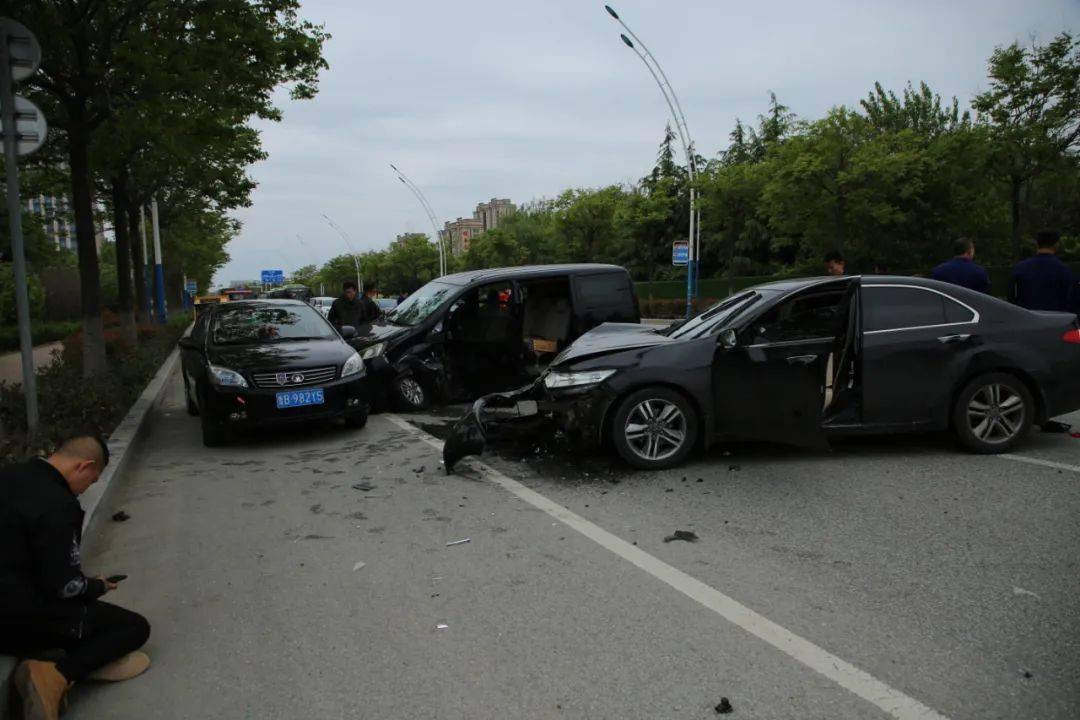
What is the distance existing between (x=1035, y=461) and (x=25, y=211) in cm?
2516

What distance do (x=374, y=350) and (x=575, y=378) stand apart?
404cm

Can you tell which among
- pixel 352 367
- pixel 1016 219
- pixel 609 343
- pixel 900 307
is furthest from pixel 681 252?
pixel 609 343

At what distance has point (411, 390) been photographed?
9.64 metres

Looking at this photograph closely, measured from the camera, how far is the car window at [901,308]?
6.40 meters

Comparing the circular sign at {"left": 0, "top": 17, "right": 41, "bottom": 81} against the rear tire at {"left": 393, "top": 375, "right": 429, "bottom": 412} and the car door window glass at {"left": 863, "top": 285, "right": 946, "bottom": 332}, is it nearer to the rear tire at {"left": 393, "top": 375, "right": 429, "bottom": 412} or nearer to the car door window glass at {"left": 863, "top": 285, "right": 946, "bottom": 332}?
the rear tire at {"left": 393, "top": 375, "right": 429, "bottom": 412}

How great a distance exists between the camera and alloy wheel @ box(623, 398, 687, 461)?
6.20 m

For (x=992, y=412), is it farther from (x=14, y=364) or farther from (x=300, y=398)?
(x=14, y=364)

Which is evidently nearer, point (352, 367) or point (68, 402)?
point (352, 367)

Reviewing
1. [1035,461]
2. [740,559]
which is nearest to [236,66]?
[740,559]

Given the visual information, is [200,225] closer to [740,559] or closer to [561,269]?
[561,269]

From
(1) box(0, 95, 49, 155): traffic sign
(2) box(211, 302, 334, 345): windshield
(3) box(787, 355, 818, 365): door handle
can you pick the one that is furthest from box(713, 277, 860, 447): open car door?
(1) box(0, 95, 49, 155): traffic sign

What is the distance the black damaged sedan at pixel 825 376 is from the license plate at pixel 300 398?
217 centimetres

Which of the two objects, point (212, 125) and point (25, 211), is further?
point (25, 211)

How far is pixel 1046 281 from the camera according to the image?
7641 millimetres
